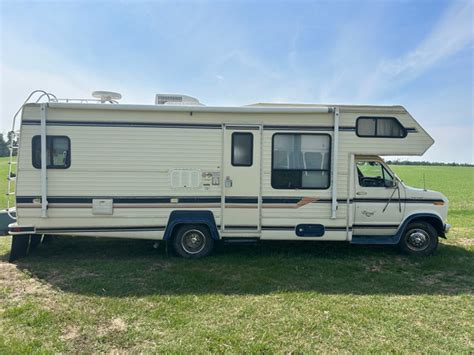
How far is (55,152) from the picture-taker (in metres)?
5.36

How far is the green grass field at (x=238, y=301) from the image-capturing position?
3.27m

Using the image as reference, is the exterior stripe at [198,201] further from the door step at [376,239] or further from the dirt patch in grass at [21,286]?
the dirt patch in grass at [21,286]

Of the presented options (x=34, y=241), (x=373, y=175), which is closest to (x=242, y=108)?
(x=373, y=175)

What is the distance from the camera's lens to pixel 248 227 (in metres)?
5.63

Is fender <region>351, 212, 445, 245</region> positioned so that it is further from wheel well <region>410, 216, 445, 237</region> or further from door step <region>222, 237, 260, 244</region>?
door step <region>222, 237, 260, 244</region>

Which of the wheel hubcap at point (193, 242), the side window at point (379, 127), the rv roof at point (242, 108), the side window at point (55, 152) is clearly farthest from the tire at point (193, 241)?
the side window at point (379, 127)

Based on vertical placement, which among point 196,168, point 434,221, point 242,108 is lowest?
point 434,221

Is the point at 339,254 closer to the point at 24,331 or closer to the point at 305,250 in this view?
the point at 305,250

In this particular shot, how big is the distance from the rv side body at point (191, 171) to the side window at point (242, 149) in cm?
2

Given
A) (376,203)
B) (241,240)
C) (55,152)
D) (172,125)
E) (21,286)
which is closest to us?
(21,286)

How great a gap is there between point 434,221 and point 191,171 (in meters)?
4.88

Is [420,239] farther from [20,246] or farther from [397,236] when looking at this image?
[20,246]

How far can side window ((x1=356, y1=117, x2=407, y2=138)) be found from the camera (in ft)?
18.3

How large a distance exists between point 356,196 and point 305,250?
153 centimetres
